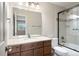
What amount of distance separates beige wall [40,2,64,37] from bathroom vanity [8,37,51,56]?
0.64 ft

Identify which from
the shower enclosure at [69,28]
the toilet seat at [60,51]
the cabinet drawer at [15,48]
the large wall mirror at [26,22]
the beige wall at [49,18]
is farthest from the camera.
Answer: the shower enclosure at [69,28]

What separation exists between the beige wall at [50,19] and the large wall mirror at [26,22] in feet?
0.49

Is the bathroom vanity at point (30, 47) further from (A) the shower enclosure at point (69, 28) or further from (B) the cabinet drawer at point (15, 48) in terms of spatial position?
(A) the shower enclosure at point (69, 28)

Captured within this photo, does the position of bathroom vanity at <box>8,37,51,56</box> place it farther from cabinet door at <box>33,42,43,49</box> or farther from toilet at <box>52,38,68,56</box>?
toilet at <box>52,38,68,56</box>

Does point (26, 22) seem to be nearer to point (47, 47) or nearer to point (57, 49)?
point (47, 47)

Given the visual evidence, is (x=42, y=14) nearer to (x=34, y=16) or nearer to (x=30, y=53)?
(x=34, y=16)

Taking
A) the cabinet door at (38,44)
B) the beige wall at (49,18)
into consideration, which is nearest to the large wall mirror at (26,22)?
the beige wall at (49,18)

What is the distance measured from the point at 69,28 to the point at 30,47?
120 centimetres

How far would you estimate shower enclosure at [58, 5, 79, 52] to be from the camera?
8.71ft

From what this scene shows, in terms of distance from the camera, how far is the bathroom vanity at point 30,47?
73.1 inches

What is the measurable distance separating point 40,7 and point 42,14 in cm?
18

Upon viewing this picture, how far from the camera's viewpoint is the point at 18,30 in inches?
95.6

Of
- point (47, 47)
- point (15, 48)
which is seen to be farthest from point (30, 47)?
point (47, 47)

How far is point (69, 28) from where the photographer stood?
112 inches
